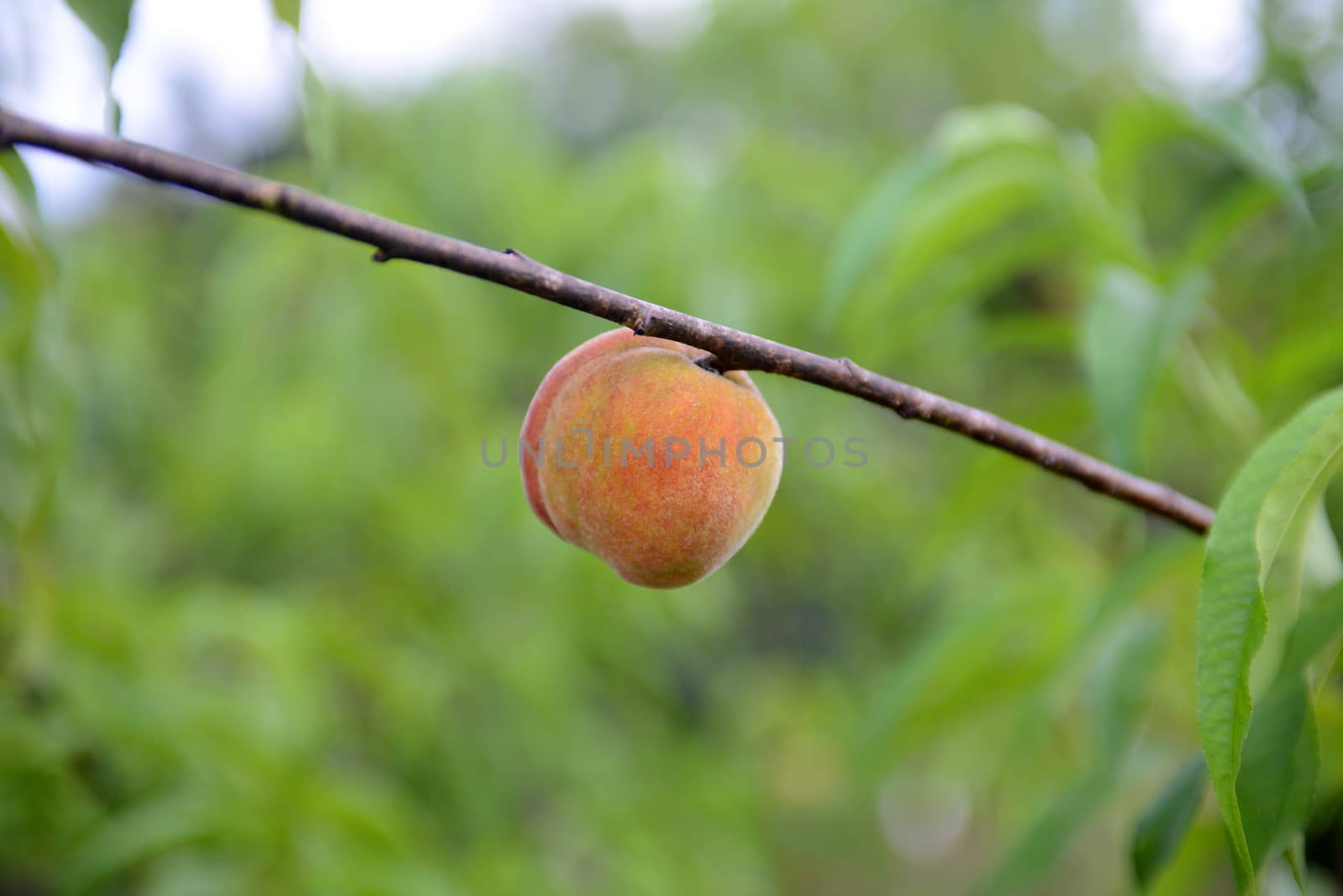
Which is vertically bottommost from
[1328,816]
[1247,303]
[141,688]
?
[1328,816]

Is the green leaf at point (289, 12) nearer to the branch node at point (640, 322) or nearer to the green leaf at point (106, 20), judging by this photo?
the green leaf at point (106, 20)

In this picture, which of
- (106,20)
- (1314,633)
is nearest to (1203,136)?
(1314,633)

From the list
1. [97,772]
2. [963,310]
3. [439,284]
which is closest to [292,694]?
[97,772]

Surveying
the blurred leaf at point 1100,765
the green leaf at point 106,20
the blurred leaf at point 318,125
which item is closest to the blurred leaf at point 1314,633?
the blurred leaf at point 1100,765

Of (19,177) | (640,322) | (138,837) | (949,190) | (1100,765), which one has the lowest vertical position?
(138,837)

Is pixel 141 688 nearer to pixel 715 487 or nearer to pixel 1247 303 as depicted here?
pixel 715 487

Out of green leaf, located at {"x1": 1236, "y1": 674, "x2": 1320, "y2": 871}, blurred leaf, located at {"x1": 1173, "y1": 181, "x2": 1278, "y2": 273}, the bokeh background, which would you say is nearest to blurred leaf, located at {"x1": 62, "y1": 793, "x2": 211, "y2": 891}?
the bokeh background

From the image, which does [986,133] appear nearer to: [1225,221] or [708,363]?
[1225,221]
